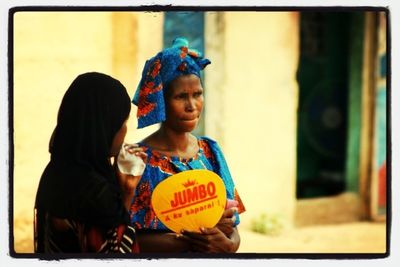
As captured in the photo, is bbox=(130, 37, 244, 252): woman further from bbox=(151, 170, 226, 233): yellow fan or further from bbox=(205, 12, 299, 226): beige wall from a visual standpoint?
bbox=(205, 12, 299, 226): beige wall

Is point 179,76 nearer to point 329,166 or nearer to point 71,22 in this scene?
point 71,22

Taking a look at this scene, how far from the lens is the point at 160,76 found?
281 cm

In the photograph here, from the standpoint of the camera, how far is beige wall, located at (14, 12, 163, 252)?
312 cm

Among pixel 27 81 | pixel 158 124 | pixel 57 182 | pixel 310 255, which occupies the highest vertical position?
pixel 27 81

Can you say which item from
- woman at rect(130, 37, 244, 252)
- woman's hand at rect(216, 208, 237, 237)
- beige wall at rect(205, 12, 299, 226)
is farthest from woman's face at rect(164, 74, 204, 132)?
beige wall at rect(205, 12, 299, 226)

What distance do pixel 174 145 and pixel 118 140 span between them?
0.28 metres

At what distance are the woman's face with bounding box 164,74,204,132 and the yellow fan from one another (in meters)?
0.26

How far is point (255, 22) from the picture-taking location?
4051 mm

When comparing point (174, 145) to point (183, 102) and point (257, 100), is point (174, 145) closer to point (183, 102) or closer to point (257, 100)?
point (183, 102)

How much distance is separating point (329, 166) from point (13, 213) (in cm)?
415

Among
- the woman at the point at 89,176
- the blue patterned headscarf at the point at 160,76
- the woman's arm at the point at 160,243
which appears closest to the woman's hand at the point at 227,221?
the woman's arm at the point at 160,243

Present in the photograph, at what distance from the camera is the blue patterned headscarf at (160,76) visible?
2.80 m

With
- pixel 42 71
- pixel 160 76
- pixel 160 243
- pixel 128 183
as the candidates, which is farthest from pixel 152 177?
pixel 42 71

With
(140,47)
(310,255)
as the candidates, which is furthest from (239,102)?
(310,255)
